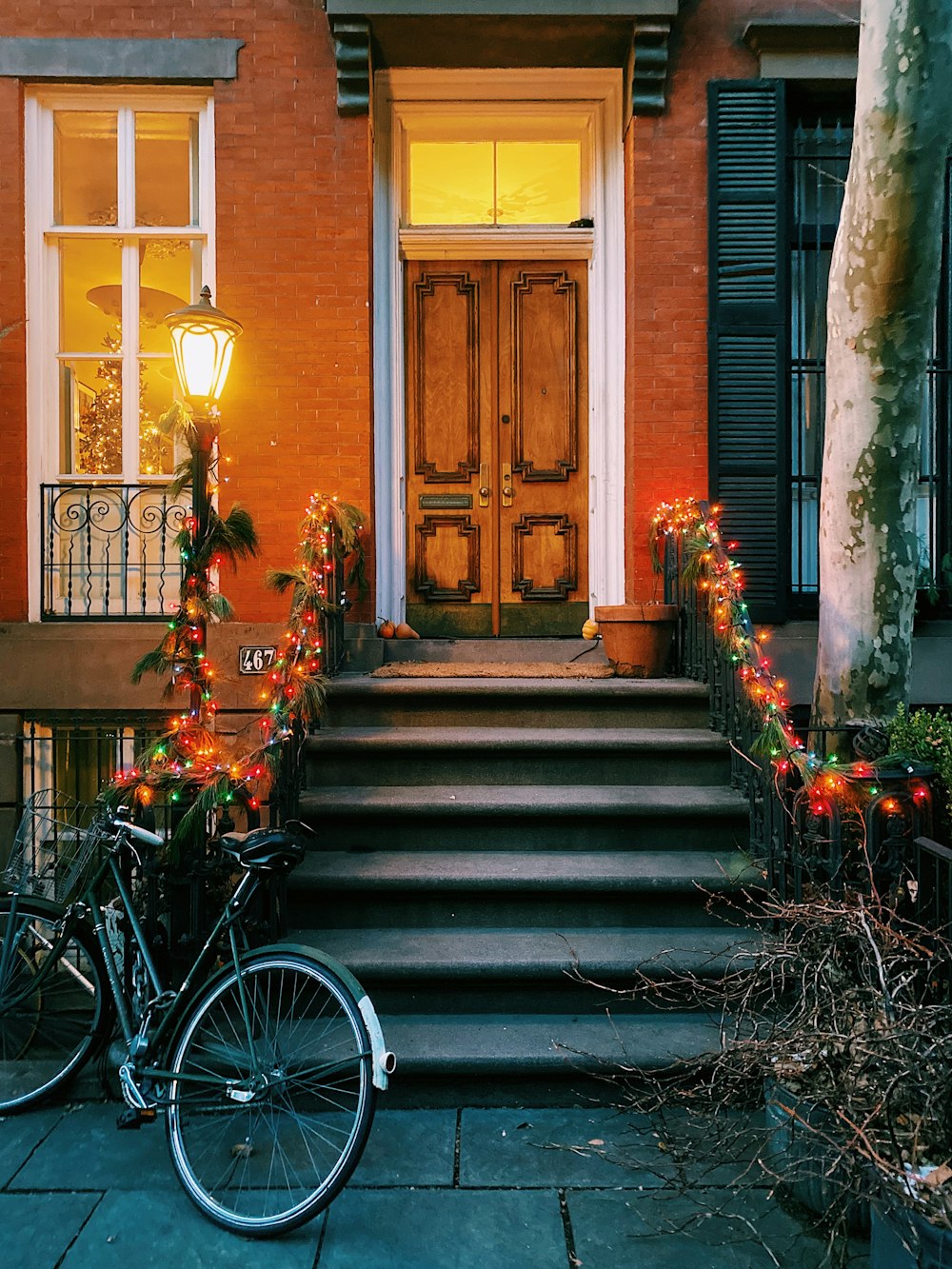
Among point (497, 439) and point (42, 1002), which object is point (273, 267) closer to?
point (497, 439)

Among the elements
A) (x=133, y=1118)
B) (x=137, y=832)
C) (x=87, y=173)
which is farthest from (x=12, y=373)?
(x=133, y=1118)

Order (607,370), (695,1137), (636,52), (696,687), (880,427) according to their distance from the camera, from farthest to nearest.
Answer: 1. (607,370)
2. (636,52)
3. (696,687)
4. (880,427)
5. (695,1137)

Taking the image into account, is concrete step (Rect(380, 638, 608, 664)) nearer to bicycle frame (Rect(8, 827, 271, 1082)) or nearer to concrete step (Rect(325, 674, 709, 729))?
concrete step (Rect(325, 674, 709, 729))

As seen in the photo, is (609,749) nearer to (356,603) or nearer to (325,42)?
(356,603)

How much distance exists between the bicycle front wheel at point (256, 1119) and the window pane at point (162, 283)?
5.32m

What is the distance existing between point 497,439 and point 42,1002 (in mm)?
5041

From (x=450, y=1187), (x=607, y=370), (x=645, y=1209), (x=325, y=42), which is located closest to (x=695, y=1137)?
(x=645, y=1209)

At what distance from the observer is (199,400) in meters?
4.59

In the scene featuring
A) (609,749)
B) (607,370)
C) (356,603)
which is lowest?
(609,749)

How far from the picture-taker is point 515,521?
741 centimetres

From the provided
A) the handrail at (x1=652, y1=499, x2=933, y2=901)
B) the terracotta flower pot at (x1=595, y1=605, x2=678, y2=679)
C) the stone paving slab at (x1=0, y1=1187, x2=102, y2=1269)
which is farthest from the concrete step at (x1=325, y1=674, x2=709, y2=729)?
the stone paving slab at (x1=0, y1=1187, x2=102, y2=1269)

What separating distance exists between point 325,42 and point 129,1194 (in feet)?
23.2

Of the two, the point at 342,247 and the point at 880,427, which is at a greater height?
the point at 342,247

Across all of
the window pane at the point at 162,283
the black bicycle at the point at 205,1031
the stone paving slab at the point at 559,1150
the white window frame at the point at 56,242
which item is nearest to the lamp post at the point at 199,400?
the black bicycle at the point at 205,1031
